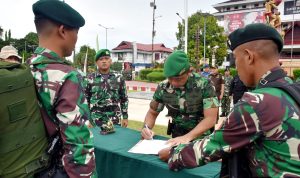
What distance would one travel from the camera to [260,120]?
122 centimetres

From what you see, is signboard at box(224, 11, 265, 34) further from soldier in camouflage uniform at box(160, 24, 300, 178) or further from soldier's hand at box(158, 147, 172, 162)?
soldier in camouflage uniform at box(160, 24, 300, 178)

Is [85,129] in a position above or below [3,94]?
below

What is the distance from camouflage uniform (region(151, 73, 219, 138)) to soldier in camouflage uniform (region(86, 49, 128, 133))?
140 cm

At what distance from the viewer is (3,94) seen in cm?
124

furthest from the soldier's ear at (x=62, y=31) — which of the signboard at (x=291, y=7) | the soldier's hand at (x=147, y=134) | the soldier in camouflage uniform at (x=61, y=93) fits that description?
the signboard at (x=291, y=7)

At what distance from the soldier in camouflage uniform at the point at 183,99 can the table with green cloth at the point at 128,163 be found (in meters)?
0.25

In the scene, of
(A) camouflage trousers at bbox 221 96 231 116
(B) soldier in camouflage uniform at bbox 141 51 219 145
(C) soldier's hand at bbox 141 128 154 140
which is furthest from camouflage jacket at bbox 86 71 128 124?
(A) camouflage trousers at bbox 221 96 231 116

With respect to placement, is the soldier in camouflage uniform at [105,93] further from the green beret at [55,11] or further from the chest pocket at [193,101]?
the green beret at [55,11]

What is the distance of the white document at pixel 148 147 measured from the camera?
226cm

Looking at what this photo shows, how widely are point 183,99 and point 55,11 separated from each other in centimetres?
163

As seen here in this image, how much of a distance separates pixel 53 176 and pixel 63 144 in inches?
6.5

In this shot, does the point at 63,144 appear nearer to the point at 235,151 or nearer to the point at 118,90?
the point at 235,151

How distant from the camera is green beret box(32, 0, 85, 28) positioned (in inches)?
58.5

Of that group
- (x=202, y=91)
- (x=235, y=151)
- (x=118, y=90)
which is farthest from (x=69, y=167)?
(x=118, y=90)
